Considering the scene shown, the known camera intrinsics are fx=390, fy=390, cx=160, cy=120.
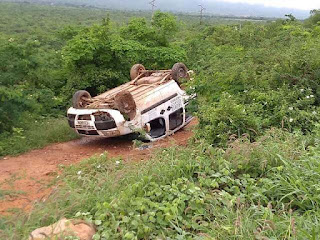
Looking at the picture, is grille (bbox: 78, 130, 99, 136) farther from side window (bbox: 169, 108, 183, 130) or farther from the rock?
the rock

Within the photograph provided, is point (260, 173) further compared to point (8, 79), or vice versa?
point (8, 79)

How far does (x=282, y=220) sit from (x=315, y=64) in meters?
4.68

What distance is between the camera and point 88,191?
3803 millimetres

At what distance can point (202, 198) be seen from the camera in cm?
346

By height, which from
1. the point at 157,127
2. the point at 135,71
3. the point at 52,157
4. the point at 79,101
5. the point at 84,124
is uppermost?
the point at 135,71

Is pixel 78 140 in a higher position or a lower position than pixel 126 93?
lower

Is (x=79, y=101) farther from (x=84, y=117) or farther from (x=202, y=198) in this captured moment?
(x=202, y=198)

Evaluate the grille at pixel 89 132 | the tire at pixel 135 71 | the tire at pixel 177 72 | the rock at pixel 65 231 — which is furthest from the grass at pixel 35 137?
the rock at pixel 65 231

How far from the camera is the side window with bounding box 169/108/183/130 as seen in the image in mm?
9166

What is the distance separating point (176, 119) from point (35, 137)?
334 cm

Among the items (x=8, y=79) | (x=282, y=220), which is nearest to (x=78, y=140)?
(x=8, y=79)

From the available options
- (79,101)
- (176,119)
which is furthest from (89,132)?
(176,119)

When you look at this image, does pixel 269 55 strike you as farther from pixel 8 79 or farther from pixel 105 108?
pixel 8 79

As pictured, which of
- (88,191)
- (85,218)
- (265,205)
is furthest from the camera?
(88,191)
